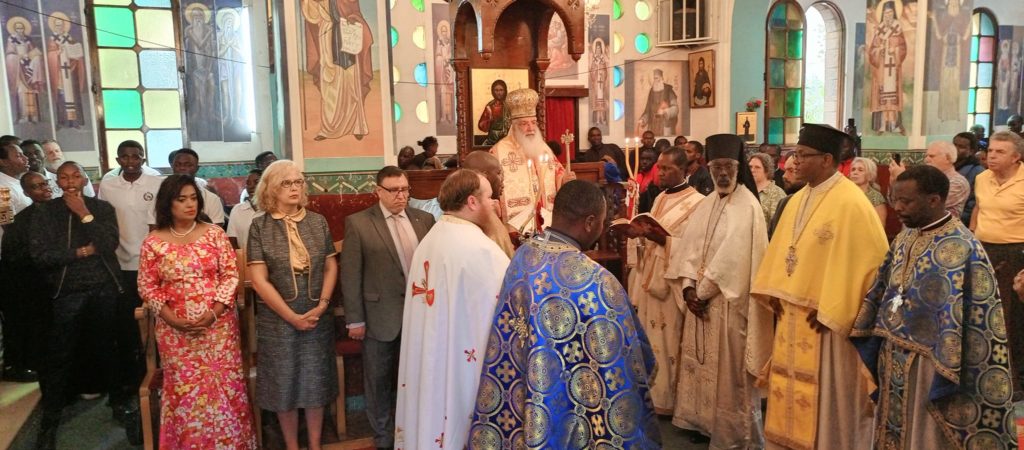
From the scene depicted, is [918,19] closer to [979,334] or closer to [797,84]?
[797,84]

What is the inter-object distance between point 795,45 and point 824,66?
6.14 ft

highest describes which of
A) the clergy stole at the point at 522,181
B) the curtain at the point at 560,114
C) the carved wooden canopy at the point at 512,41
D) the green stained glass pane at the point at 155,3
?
the green stained glass pane at the point at 155,3

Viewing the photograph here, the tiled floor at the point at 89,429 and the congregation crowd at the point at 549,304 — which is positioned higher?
the congregation crowd at the point at 549,304

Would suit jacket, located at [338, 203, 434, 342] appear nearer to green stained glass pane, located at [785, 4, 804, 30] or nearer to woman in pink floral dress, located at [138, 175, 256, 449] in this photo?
woman in pink floral dress, located at [138, 175, 256, 449]

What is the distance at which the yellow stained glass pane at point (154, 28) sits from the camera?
1088 cm

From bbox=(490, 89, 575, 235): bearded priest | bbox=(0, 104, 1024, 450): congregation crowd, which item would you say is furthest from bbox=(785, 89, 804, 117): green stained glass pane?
bbox=(490, 89, 575, 235): bearded priest

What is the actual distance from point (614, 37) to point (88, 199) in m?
11.5

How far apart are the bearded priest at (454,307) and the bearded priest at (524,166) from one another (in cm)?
248

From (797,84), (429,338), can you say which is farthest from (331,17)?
(797,84)

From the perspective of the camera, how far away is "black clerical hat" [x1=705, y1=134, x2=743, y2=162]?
4.20 m

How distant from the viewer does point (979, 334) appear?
2.91 metres

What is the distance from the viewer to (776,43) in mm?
15086

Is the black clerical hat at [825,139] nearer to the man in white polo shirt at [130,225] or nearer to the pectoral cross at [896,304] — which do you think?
the pectoral cross at [896,304]

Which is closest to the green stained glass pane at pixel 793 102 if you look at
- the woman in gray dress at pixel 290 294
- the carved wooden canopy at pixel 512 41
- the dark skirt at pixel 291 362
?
the carved wooden canopy at pixel 512 41
